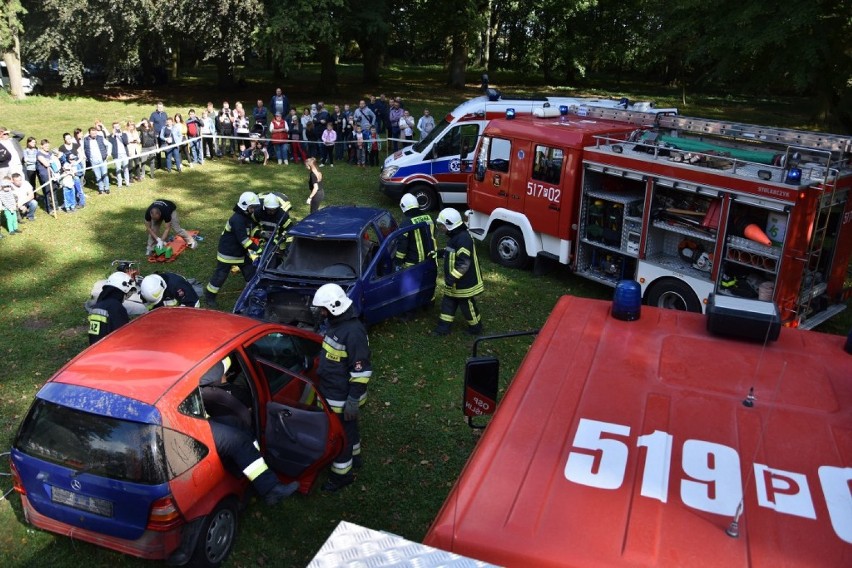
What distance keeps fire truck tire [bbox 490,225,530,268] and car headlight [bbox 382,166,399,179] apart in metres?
4.08

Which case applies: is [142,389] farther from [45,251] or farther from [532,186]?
[45,251]

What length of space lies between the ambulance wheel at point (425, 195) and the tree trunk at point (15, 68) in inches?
877

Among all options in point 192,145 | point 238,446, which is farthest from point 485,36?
point 238,446

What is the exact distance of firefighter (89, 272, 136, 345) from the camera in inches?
264

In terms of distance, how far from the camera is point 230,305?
10.4 metres

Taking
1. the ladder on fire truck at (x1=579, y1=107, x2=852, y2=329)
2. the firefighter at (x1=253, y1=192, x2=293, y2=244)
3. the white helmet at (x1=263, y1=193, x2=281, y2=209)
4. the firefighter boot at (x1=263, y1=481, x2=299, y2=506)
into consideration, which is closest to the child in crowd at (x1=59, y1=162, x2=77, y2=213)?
the firefighter at (x1=253, y1=192, x2=293, y2=244)

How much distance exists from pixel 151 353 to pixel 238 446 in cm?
92

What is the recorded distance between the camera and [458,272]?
9047mm

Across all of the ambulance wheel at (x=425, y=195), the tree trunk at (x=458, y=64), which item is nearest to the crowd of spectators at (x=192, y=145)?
the ambulance wheel at (x=425, y=195)

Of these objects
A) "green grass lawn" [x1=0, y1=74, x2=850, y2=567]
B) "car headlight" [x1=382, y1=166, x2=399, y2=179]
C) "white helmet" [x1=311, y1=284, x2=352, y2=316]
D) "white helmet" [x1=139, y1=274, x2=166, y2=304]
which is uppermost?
"white helmet" [x1=311, y1=284, x2=352, y2=316]

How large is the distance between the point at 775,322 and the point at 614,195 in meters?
6.47

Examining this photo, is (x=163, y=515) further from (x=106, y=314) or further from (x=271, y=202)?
(x=271, y=202)

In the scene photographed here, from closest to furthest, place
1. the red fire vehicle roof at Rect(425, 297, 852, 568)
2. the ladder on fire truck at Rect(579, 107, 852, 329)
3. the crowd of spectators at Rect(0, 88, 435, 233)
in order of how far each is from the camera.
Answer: the red fire vehicle roof at Rect(425, 297, 852, 568)
the ladder on fire truck at Rect(579, 107, 852, 329)
the crowd of spectators at Rect(0, 88, 435, 233)

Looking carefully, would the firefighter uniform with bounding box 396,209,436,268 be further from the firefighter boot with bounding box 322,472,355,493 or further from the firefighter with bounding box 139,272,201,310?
the firefighter boot with bounding box 322,472,355,493
